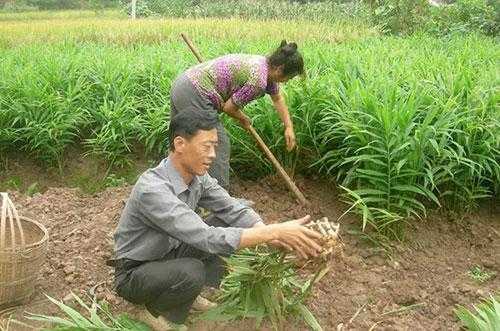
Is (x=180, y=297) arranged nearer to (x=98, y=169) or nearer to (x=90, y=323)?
(x=90, y=323)

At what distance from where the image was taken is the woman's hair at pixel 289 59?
11.9 ft

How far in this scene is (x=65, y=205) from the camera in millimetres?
4527

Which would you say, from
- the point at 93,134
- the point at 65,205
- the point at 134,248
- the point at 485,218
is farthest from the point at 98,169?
the point at 485,218

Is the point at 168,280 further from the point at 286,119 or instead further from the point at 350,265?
the point at 286,119

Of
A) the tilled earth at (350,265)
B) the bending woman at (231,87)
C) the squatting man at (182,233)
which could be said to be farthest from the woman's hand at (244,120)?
the squatting man at (182,233)

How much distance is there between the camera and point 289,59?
143 inches

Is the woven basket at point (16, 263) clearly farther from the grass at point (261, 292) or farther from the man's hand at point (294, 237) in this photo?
the man's hand at point (294, 237)

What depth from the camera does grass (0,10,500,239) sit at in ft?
12.2

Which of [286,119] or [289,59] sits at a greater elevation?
[289,59]

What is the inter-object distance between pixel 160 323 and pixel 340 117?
72.6 inches

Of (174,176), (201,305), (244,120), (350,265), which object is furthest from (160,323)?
(244,120)

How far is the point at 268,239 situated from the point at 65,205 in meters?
2.58

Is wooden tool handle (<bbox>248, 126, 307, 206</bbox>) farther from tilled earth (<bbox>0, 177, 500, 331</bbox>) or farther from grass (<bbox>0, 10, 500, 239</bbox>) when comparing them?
grass (<bbox>0, 10, 500, 239</bbox>)

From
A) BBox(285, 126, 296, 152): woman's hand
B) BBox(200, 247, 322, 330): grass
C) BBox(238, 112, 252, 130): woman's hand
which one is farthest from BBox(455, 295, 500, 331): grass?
BBox(238, 112, 252, 130): woman's hand
